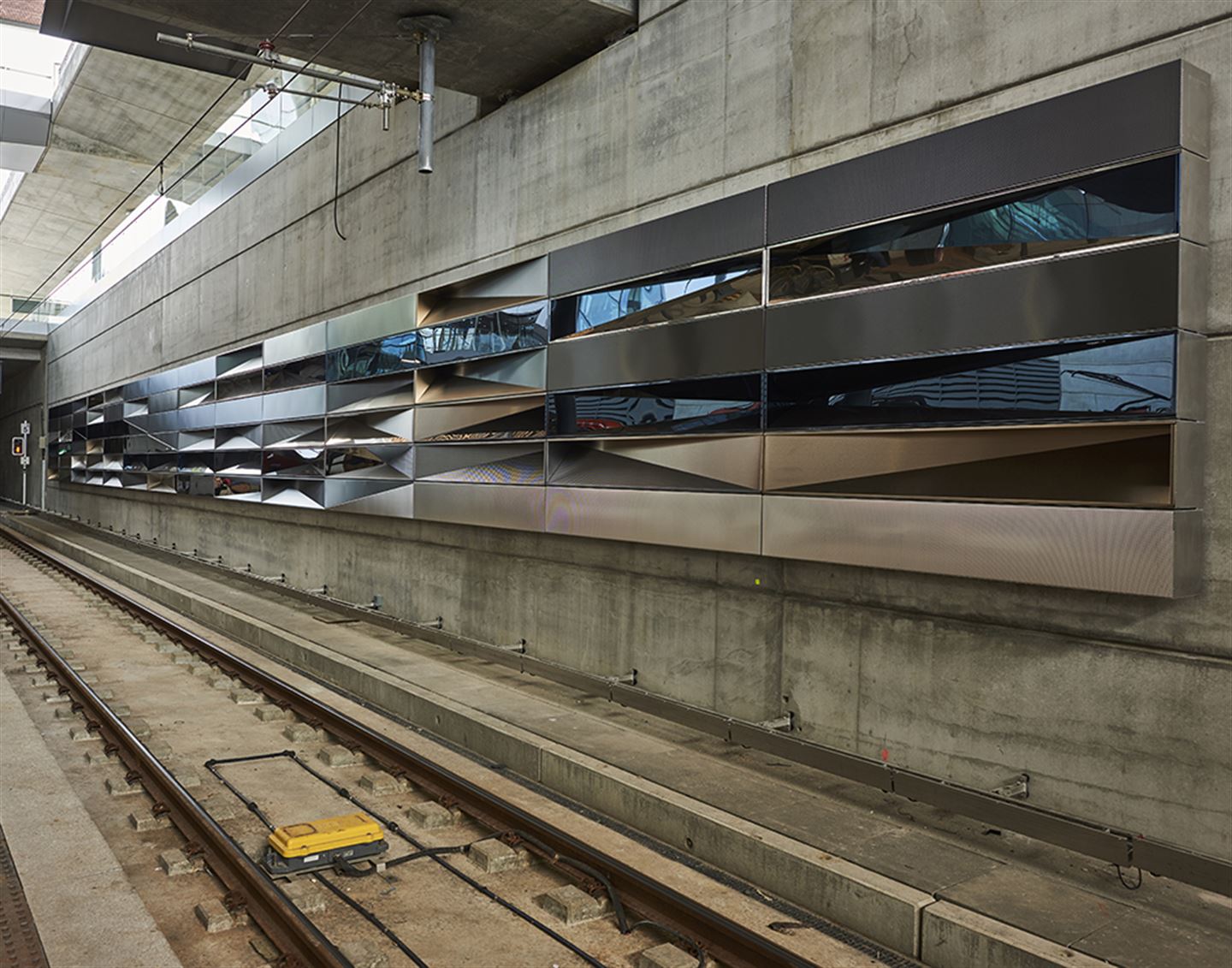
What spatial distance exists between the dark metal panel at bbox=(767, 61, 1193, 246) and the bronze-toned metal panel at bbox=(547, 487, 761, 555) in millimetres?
1950

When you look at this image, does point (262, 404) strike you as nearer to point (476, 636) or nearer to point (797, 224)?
point (476, 636)

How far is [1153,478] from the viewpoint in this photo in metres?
4.80

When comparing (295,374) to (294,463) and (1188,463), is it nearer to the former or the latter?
(294,463)

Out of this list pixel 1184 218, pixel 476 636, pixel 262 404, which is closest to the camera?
pixel 1184 218

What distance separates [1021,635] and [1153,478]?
119 cm

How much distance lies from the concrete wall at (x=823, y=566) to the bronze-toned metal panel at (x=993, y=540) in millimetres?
254

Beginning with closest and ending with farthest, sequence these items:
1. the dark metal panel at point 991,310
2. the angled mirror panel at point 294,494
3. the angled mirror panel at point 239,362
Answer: the dark metal panel at point 991,310, the angled mirror panel at point 294,494, the angled mirror panel at point 239,362

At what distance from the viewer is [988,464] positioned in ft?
18.3


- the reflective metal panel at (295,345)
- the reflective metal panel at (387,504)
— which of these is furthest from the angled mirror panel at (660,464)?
the reflective metal panel at (295,345)

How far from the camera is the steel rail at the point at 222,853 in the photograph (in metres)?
4.26

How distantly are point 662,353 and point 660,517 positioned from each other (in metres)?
1.31

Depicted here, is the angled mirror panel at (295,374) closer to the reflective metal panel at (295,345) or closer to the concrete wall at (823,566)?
the reflective metal panel at (295,345)

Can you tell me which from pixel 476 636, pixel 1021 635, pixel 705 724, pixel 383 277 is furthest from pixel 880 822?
pixel 383 277

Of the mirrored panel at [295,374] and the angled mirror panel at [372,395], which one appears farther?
the mirrored panel at [295,374]
